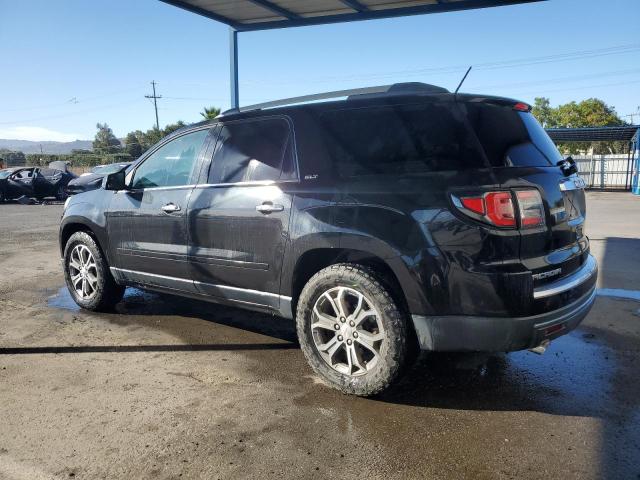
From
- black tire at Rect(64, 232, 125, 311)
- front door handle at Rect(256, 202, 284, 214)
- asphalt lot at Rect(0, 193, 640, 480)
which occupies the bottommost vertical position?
asphalt lot at Rect(0, 193, 640, 480)

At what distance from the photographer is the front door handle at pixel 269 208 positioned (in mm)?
3549

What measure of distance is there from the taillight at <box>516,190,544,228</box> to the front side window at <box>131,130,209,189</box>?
2670 mm

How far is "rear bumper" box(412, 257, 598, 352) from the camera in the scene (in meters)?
2.76

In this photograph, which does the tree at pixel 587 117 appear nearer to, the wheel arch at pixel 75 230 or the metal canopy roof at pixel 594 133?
the metal canopy roof at pixel 594 133

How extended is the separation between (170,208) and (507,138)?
280 cm

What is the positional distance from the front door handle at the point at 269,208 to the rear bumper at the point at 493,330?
1246mm

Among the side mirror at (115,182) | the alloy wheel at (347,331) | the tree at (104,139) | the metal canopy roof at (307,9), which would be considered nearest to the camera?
the alloy wheel at (347,331)

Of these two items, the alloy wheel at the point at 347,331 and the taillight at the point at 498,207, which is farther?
the alloy wheel at the point at 347,331

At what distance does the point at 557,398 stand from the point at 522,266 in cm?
109

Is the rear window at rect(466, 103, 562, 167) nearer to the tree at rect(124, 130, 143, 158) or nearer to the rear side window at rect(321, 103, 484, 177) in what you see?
the rear side window at rect(321, 103, 484, 177)

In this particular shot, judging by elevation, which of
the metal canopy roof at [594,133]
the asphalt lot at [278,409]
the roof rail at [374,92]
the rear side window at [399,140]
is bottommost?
the asphalt lot at [278,409]

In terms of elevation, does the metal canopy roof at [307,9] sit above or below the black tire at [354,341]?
above

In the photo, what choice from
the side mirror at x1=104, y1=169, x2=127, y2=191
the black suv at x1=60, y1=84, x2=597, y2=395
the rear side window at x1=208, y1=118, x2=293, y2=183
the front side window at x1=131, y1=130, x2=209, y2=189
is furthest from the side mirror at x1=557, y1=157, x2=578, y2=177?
the side mirror at x1=104, y1=169, x2=127, y2=191

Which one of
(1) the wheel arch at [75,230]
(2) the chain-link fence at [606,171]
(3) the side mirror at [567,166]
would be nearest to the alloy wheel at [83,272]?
(1) the wheel arch at [75,230]
